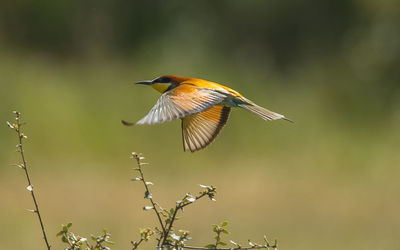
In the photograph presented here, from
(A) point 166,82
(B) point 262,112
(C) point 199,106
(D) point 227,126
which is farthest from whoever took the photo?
(D) point 227,126

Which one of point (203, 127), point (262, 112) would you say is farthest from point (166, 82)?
point (262, 112)

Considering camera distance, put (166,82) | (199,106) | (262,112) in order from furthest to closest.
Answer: (166,82)
(262,112)
(199,106)

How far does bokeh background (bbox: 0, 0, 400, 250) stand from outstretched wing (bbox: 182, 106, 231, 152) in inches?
71.6

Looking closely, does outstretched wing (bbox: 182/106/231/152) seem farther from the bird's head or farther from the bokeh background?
the bokeh background

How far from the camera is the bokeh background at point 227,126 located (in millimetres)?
4723

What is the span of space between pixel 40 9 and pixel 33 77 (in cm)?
132

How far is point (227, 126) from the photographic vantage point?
→ 5898 mm

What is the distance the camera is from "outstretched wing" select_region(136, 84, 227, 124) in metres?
1.98

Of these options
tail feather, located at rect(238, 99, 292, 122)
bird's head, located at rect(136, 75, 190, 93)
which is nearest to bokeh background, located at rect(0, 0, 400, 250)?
bird's head, located at rect(136, 75, 190, 93)

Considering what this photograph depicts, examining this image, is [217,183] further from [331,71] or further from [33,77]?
[331,71]

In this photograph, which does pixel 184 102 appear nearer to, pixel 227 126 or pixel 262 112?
pixel 262 112

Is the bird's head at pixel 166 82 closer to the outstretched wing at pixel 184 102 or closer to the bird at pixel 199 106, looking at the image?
the bird at pixel 199 106

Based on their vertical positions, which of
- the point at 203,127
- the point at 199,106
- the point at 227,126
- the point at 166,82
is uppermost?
the point at 227,126

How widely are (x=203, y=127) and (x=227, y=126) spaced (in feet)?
11.5
